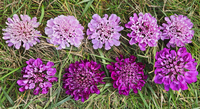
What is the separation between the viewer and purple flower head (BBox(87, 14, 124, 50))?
1105mm

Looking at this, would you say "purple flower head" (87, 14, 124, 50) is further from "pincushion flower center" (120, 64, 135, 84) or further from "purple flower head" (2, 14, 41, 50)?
"purple flower head" (2, 14, 41, 50)

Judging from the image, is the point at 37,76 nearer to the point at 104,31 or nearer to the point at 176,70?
the point at 104,31

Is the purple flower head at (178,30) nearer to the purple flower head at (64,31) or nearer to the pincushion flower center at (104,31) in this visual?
the pincushion flower center at (104,31)

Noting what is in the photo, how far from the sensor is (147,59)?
1.22m

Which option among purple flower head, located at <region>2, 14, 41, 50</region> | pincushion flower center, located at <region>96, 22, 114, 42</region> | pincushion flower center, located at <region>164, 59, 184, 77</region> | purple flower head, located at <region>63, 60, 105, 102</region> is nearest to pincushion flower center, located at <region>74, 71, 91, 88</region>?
purple flower head, located at <region>63, 60, 105, 102</region>

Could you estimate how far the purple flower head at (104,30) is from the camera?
1.11m

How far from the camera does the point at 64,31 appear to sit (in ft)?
3.49

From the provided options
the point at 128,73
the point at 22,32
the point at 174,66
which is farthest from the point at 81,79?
the point at 174,66

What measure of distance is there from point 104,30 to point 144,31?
29 centimetres

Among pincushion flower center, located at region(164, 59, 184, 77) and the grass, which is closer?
pincushion flower center, located at region(164, 59, 184, 77)

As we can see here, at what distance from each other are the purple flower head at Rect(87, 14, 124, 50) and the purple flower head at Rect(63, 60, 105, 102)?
0.18 metres

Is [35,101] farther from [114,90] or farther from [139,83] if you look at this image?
[139,83]

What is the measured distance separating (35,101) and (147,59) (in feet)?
3.18

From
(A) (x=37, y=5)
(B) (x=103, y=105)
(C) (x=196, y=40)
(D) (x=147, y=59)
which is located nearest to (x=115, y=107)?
(B) (x=103, y=105)
